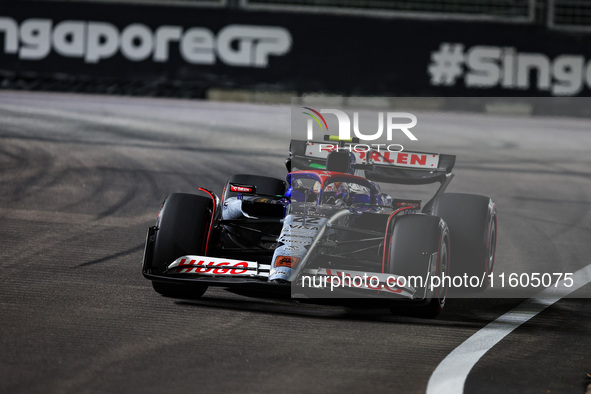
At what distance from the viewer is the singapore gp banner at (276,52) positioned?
893 inches

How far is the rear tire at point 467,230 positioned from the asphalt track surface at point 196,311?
0.91 feet

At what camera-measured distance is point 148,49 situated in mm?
22797

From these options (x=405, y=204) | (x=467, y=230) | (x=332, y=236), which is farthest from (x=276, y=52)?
(x=332, y=236)

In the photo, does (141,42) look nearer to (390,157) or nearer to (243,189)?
(390,157)

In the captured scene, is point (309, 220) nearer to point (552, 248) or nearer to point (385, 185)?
point (552, 248)

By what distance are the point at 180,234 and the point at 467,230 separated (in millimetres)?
2228

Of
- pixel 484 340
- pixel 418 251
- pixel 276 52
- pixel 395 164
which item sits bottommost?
pixel 484 340

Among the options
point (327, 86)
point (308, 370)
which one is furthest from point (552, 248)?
point (327, 86)

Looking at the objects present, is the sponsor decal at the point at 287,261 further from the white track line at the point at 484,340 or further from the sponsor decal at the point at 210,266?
the white track line at the point at 484,340

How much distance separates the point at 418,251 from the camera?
643 centimetres

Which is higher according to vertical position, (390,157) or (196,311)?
(390,157)

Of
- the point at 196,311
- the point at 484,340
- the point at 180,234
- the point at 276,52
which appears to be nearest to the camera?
the point at 484,340

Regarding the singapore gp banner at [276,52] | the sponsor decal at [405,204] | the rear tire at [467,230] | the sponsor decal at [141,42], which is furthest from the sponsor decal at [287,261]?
the sponsor decal at [141,42]

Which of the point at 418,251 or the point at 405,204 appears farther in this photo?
the point at 405,204
